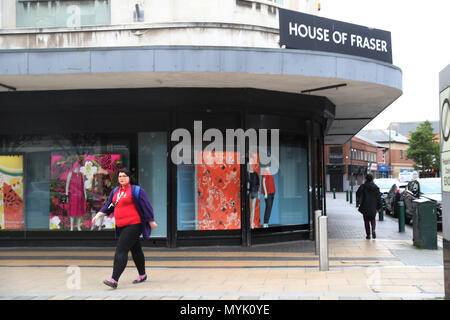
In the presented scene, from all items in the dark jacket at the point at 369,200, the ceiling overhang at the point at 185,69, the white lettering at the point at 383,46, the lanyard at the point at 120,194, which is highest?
the white lettering at the point at 383,46

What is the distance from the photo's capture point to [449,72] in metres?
5.52

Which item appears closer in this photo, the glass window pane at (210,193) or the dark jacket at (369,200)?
the glass window pane at (210,193)

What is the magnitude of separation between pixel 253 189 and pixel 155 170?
7.24 ft

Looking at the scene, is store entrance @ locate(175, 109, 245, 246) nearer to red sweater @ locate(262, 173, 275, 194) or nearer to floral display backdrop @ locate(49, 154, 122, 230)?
red sweater @ locate(262, 173, 275, 194)

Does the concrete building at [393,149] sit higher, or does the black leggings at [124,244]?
the concrete building at [393,149]

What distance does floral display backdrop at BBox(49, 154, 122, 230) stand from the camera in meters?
11.4

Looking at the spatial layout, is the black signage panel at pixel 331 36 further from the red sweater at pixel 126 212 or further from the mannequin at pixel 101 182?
the mannequin at pixel 101 182

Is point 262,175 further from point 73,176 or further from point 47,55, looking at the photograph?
point 47,55

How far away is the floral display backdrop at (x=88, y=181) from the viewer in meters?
11.4

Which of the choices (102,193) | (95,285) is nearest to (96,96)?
(102,193)

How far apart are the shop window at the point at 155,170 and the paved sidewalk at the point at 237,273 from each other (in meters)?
0.92

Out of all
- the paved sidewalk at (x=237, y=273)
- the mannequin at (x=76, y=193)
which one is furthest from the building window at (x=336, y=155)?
the mannequin at (x=76, y=193)

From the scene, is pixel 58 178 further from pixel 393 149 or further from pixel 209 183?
pixel 393 149
